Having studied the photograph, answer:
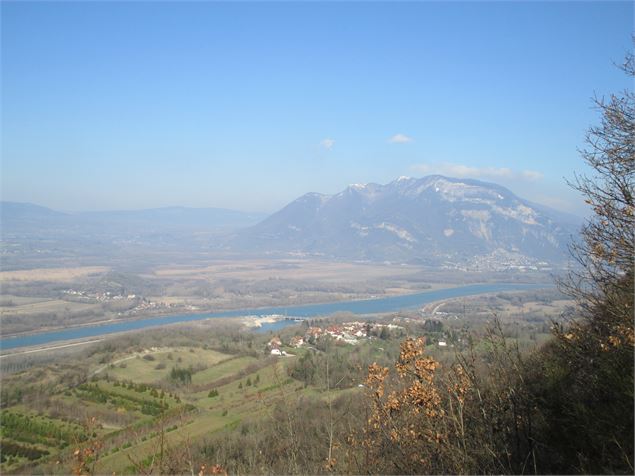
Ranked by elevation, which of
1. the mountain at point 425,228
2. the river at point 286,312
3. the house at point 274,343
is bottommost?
the river at point 286,312

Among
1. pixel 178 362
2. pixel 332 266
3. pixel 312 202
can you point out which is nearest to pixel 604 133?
pixel 178 362

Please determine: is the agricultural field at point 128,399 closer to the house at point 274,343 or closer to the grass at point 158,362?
the grass at point 158,362

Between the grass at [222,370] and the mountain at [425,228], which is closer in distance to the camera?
the grass at [222,370]

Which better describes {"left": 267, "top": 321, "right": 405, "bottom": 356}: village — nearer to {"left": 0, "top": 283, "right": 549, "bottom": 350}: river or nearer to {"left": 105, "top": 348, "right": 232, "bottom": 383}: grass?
{"left": 105, "top": 348, "right": 232, "bottom": 383}: grass

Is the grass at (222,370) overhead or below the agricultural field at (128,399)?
below

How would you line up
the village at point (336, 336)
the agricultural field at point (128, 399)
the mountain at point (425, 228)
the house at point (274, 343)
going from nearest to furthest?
the agricultural field at point (128, 399), the village at point (336, 336), the house at point (274, 343), the mountain at point (425, 228)

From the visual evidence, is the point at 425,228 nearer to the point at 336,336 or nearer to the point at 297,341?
the point at 336,336

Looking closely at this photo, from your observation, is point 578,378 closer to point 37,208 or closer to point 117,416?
point 117,416

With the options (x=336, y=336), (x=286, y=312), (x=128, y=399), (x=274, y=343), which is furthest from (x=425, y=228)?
(x=128, y=399)

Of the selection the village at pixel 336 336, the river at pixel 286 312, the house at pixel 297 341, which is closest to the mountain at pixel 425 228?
the river at pixel 286 312
